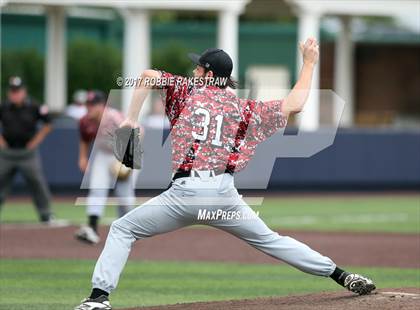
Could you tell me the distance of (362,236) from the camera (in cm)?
1647

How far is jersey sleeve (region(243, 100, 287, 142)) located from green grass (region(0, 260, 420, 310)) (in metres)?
2.29

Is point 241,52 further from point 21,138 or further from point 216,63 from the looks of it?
point 216,63

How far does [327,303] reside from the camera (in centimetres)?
841

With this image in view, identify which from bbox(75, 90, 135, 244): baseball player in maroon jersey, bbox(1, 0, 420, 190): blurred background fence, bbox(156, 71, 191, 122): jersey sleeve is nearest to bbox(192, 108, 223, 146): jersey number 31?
bbox(156, 71, 191, 122): jersey sleeve

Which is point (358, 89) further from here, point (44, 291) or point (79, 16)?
point (44, 291)

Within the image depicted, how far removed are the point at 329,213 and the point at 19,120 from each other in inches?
272

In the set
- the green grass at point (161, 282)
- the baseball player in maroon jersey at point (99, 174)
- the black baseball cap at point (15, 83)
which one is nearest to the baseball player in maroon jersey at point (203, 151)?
the green grass at point (161, 282)

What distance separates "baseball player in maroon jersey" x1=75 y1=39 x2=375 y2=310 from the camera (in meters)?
7.99

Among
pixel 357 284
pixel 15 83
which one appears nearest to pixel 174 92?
pixel 357 284

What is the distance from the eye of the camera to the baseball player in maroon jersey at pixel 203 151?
26.2ft

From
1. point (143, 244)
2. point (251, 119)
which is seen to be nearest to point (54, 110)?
point (143, 244)

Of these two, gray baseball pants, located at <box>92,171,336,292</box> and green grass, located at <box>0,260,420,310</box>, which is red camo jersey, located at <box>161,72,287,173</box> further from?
green grass, located at <box>0,260,420,310</box>

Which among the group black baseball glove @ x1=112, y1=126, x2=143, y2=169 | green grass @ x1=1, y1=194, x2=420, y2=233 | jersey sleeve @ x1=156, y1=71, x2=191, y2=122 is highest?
jersey sleeve @ x1=156, y1=71, x2=191, y2=122

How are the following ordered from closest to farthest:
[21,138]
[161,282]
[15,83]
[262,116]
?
[262,116], [161,282], [15,83], [21,138]
